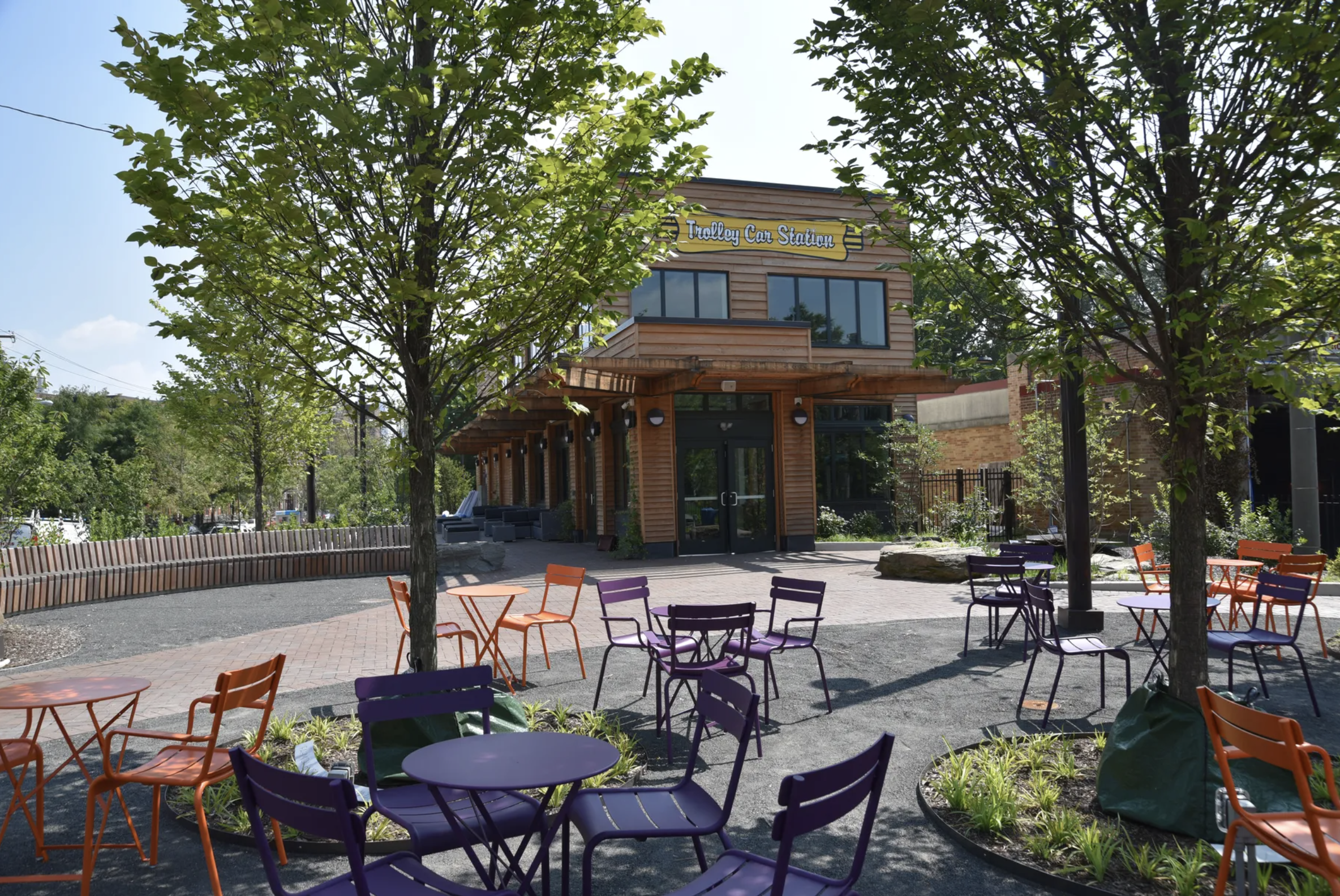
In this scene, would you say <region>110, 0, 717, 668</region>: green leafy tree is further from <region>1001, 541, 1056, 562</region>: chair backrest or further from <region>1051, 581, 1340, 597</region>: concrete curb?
<region>1051, 581, 1340, 597</region>: concrete curb

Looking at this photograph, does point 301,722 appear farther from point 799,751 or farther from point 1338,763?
point 1338,763

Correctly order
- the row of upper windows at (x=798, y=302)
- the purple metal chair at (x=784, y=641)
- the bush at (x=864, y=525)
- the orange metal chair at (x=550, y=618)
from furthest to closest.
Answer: the bush at (x=864, y=525)
the row of upper windows at (x=798, y=302)
the orange metal chair at (x=550, y=618)
the purple metal chair at (x=784, y=641)

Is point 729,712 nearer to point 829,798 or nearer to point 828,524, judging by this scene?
point 829,798

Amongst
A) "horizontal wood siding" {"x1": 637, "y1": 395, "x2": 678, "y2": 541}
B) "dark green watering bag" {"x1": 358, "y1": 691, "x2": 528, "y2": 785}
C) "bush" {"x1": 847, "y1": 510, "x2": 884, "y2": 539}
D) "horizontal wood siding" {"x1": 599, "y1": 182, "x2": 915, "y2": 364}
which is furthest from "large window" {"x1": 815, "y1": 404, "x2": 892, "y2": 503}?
"dark green watering bag" {"x1": 358, "y1": 691, "x2": 528, "y2": 785}

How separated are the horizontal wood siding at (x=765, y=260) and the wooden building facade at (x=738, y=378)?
0.11ft

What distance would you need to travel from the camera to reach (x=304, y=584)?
616 inches

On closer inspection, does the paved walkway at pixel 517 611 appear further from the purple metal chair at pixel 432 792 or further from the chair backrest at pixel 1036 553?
the purple metal chair at pixel 432 792

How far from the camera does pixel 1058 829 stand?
13.5ft

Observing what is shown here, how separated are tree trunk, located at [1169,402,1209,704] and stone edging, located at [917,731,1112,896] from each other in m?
1.33

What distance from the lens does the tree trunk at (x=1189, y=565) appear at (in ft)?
15.2

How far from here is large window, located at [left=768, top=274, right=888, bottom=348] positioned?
21734 millimetres

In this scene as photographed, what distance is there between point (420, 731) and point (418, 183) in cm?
281

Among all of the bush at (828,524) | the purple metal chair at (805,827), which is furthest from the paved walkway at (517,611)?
the purple metal chair at (805,827)

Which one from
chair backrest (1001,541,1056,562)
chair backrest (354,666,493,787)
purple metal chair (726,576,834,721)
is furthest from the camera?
chair backrest (1001,541,1056,562)
